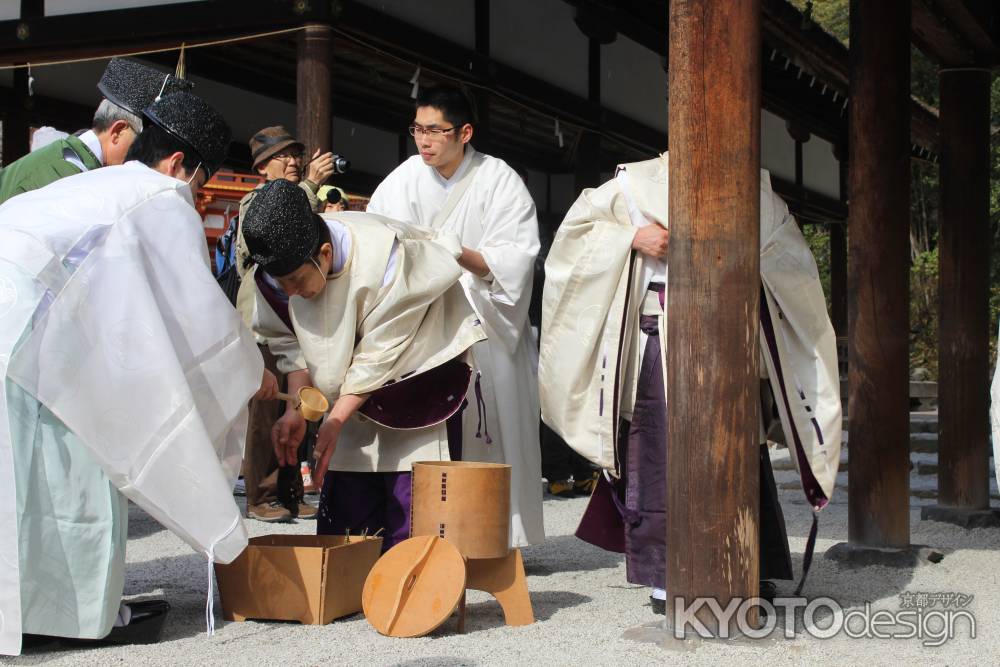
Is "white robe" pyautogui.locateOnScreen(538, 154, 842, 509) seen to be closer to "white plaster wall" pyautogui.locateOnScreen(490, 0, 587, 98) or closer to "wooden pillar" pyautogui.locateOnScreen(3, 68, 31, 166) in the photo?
"white plaster wall" pyautogui.locateOnScreen(490, 0, 587, 98)

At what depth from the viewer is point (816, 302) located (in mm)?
4277

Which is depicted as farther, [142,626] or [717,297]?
[142,626]

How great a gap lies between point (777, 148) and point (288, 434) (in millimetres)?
11093

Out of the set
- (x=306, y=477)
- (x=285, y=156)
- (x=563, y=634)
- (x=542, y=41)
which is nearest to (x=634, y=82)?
(x=542, y=41)

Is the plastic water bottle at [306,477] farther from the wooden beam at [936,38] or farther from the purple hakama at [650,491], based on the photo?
the wooden beam at [936,38]

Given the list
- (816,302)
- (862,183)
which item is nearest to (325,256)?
(816,302)

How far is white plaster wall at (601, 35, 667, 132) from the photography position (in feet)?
35.2

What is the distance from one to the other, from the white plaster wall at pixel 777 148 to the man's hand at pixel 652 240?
956 cm

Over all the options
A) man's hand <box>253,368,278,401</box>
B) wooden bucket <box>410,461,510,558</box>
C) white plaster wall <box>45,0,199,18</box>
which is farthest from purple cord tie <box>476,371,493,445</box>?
white plaster wall <box>45,0,199,18</box>

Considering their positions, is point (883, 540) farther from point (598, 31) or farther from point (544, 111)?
point (598, 31)

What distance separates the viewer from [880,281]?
537 centimetres

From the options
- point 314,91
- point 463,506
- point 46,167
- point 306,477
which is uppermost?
point 314,91

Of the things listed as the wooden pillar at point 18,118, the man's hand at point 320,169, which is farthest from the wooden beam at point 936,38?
the wooden pillar at point 18,118

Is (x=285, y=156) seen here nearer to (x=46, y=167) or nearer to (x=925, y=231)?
(x=46, y=167)
